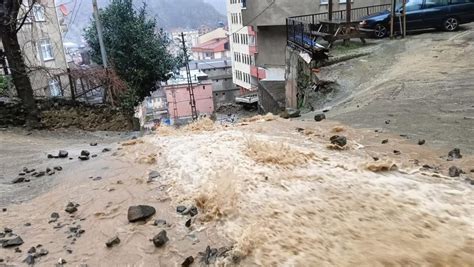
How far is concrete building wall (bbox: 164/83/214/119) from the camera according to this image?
41562 millimetres

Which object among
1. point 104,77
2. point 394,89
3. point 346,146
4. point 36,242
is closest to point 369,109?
point 394,89

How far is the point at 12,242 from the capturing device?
177 inches

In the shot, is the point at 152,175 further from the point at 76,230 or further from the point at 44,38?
the point at 44,38

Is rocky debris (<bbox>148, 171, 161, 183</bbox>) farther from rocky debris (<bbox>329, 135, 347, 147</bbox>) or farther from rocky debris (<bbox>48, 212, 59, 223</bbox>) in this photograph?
rocky debris (<bbox>329, 135, 347, 147</bbox>)

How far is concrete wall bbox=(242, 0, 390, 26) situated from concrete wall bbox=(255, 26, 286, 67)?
1.70 meters

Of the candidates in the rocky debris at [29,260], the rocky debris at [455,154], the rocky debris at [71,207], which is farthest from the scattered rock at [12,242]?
the rocky debris at [455,154]

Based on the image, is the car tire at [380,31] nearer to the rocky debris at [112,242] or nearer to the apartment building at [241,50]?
the rocky debris at [112,242]

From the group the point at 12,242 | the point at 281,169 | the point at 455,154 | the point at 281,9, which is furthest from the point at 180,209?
the point at 281,9

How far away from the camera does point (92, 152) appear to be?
334 inches

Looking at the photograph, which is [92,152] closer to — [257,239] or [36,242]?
[36,242]

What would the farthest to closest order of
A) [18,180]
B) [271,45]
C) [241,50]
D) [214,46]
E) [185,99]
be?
1. [214,46]
2. [185,99]
3. [241,50]
4. [271,45]
5. [18,180]

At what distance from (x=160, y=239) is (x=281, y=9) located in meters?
17.5

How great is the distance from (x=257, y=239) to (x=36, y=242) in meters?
2.48

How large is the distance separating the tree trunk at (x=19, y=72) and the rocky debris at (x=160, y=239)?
8.52 meters
